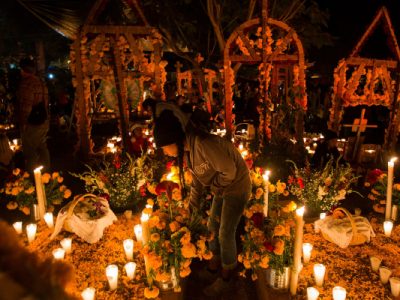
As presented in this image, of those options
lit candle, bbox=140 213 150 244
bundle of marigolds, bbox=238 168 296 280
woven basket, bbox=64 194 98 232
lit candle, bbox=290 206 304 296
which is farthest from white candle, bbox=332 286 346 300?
woven basket, bbox=64 194 98 232

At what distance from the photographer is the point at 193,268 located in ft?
13.0

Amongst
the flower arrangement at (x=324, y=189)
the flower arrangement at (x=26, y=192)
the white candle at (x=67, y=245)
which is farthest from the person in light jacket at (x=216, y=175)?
the flower arrangement at (x=26, y=192)

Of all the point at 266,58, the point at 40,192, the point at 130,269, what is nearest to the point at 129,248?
the point at 130,269

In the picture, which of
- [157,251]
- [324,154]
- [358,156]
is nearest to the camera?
[157,251]

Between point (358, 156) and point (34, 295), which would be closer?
point (34, 295)

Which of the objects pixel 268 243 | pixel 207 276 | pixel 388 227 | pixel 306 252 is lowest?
pixel 207 276

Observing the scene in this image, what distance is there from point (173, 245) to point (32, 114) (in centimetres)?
384

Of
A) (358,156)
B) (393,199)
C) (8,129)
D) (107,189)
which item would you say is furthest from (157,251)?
(8,129)

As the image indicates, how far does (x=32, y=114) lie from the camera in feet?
18.7

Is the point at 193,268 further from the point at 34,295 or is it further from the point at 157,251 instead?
the point at 34,295

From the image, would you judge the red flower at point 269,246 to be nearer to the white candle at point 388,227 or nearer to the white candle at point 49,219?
the white candle at point 388,227

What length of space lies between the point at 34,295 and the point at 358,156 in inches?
268

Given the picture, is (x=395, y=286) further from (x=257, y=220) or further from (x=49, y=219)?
(x=49, y=219)

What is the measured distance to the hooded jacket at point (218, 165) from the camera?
2.90m
